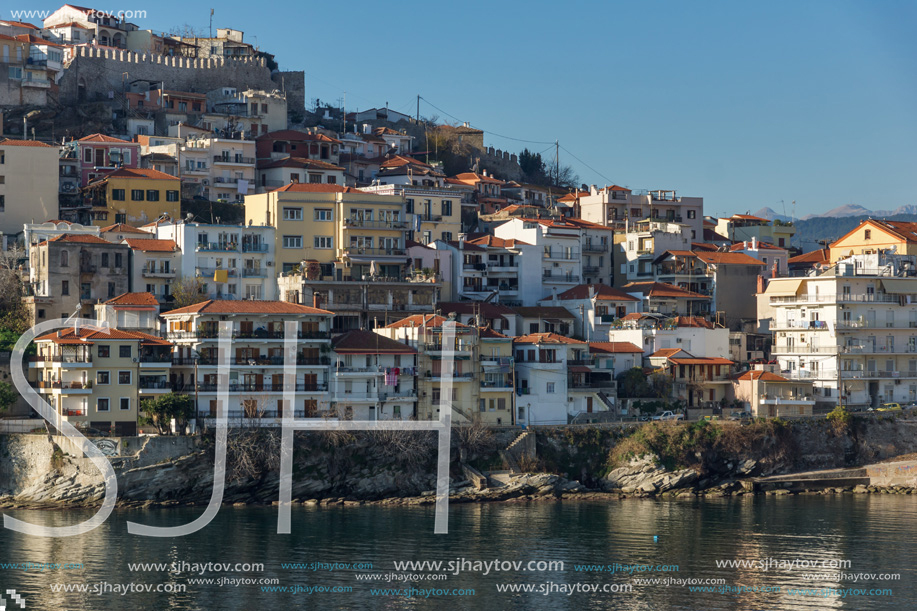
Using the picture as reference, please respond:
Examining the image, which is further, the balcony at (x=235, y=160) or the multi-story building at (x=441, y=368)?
the balcony at (x=235, y=160)

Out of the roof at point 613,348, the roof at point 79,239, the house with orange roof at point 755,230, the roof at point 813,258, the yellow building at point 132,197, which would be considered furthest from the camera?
the house with orange roof at point 755,230

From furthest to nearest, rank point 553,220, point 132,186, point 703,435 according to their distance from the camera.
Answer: point 553,220
point 132,186
point 703,435

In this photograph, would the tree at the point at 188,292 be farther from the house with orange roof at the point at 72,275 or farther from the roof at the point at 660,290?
the roof at the point at 660,290

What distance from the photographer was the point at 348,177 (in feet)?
384

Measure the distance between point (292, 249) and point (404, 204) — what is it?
8.65m

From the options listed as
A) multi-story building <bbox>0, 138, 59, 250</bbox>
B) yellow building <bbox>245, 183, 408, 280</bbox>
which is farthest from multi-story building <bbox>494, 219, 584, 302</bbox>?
multi-story building <bbox>0, 138, 59, 250</bbox>

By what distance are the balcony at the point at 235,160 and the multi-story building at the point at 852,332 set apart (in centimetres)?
4244

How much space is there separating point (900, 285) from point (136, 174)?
52.3m

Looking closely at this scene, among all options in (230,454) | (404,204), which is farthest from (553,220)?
(230,454)

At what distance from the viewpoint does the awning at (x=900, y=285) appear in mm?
92312

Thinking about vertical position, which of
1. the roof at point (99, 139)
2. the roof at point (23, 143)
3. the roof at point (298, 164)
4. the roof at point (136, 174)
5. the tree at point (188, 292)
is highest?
the roof at point (99, 139)

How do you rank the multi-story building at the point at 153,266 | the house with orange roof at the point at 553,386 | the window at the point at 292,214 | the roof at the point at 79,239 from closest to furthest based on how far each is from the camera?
the house with orange roof at the point at 553,386
the roof at the point at 79,239
the multi-story building at the point at 153,266
the window at the point at 292,214

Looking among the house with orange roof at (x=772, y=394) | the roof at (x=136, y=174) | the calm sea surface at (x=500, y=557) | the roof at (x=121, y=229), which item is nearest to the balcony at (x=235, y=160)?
the roof at (x=136, y=174)

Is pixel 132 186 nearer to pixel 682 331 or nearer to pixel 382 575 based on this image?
pixel 682 331
